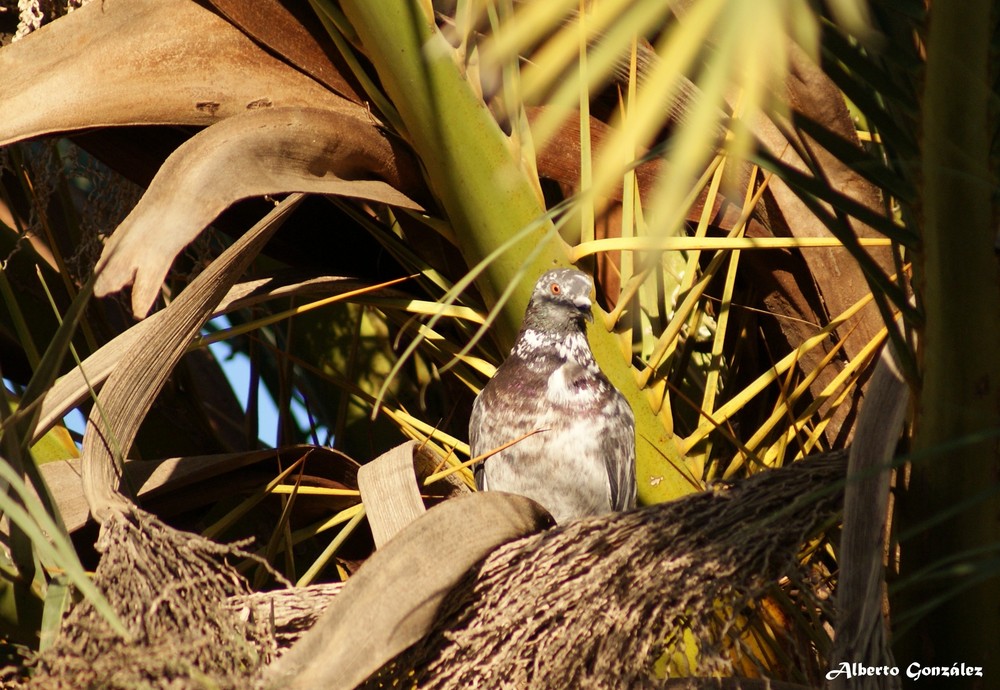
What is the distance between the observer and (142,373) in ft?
6.50

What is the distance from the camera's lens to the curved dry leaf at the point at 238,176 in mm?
1850

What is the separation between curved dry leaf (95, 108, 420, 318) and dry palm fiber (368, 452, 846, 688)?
749 millimetres

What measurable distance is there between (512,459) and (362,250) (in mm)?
804

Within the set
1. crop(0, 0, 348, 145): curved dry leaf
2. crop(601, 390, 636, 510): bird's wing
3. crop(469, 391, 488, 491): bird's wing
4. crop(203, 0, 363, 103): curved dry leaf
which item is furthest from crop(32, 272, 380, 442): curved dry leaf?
crop(601, 390, 636, 510): bird's wing

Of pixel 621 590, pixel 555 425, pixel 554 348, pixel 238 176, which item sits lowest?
pixel 621 590

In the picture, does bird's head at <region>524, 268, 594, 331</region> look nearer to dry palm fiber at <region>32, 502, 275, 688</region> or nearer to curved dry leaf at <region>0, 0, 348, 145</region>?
curved dry leaf at <region>0, 0, 348, 145</region>

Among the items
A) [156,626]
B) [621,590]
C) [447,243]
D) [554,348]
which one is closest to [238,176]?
[447,243]

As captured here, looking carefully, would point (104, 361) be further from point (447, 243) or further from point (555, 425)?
point (555, 425)

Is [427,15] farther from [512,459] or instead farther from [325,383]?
[325,383]

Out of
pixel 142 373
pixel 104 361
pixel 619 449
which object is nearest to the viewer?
pixel 142 373

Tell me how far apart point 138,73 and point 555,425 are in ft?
5.03

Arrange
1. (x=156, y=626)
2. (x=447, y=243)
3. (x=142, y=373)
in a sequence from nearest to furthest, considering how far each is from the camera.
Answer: (x=156, y=626)
(x=142, y=373)
(x=447, y=243)

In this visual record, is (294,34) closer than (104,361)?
No

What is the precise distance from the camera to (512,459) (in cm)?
324
